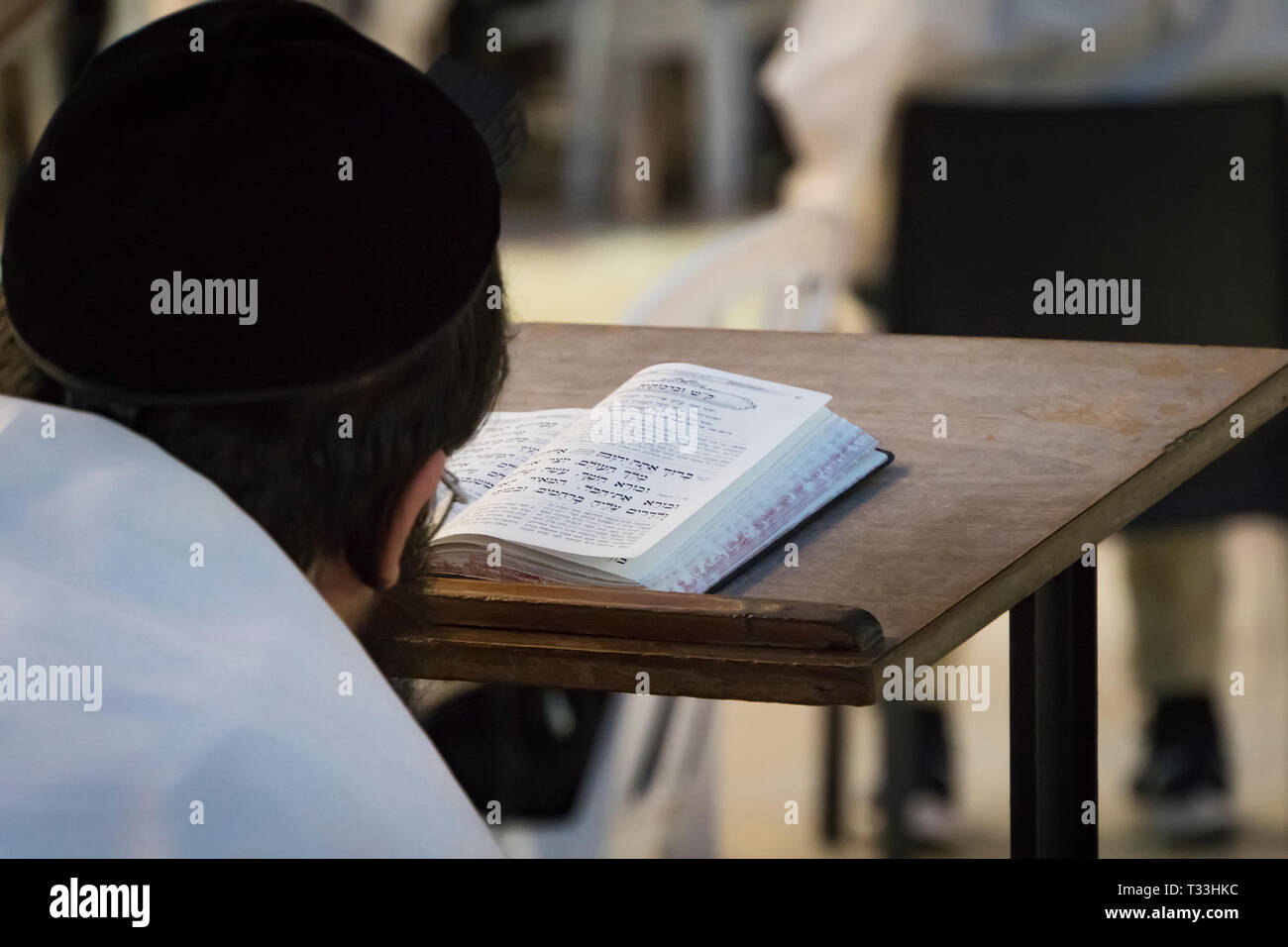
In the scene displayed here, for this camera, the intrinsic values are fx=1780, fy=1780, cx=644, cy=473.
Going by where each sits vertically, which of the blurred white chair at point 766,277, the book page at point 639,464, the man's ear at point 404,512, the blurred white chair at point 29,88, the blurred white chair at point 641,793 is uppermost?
Result: the blurred white chair at point 29,88

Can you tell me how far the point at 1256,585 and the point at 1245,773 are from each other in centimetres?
66

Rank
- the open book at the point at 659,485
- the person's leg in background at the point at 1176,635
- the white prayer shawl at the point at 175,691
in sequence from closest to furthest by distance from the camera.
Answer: the white prayer shawl at the point at 175,691, the open book at the point at 659,485, the person's leg in background at the point at 1176,635

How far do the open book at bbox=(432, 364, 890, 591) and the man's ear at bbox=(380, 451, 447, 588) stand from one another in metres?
0.13

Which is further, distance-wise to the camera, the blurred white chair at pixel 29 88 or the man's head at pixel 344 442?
the blurred white chair at pixel 29 88

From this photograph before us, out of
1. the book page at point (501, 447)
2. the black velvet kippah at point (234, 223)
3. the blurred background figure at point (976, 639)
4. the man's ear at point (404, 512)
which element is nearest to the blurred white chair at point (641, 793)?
the blurred background figure at point (976, 639)

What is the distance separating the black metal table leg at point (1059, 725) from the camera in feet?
3.64

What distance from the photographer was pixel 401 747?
0.70 m

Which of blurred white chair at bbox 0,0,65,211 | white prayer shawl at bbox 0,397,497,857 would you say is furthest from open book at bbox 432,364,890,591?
blurred white chair at bbox 0,0,65,211

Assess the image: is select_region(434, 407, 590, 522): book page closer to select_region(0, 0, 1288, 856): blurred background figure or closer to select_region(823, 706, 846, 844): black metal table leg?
select_region(0, 0, 1288, 856): blurred background figure

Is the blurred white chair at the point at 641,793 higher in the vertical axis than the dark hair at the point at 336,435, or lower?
lower

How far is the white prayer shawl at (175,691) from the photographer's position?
65 centimetres

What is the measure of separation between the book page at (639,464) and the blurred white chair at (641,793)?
2.11 ft

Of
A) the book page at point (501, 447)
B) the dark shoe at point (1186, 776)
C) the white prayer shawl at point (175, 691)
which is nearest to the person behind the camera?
the white prayer shawl at point (175, 691)

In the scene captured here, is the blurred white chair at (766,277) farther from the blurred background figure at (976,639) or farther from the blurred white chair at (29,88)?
the blurred white chair at (29,88)
